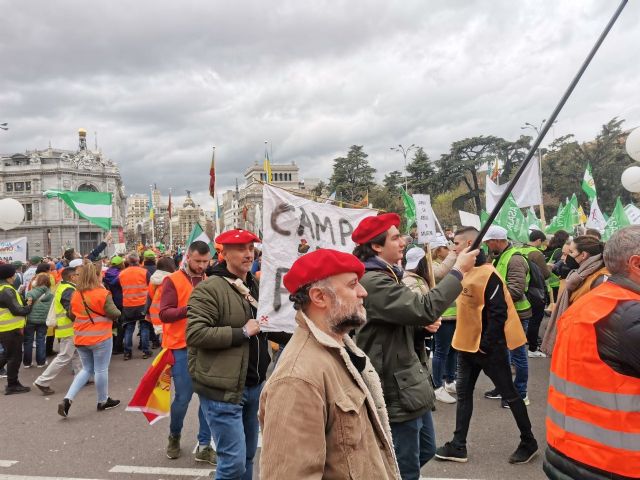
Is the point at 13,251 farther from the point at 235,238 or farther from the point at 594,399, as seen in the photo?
the point at 594,399

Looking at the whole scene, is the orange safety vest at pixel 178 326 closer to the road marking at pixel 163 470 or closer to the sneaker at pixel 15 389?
the road marking at pixel 163 470

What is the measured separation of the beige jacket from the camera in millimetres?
1497

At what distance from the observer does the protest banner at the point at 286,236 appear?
331 cm

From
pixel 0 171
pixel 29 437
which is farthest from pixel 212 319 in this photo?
pixel 0 171

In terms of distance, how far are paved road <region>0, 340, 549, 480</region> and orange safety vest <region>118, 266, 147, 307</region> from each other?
2.50m

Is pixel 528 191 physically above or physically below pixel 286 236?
above

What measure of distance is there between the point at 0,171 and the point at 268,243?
10597 centimetres

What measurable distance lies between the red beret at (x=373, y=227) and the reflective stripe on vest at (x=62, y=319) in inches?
231

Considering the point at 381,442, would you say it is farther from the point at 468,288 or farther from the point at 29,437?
the point at 29,437

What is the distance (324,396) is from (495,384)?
3074 millimetres

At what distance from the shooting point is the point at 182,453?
468 cm

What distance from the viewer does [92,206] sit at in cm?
1131

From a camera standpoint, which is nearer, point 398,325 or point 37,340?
point 398,325

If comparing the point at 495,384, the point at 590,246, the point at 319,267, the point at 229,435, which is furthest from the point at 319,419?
the point at 590,246
